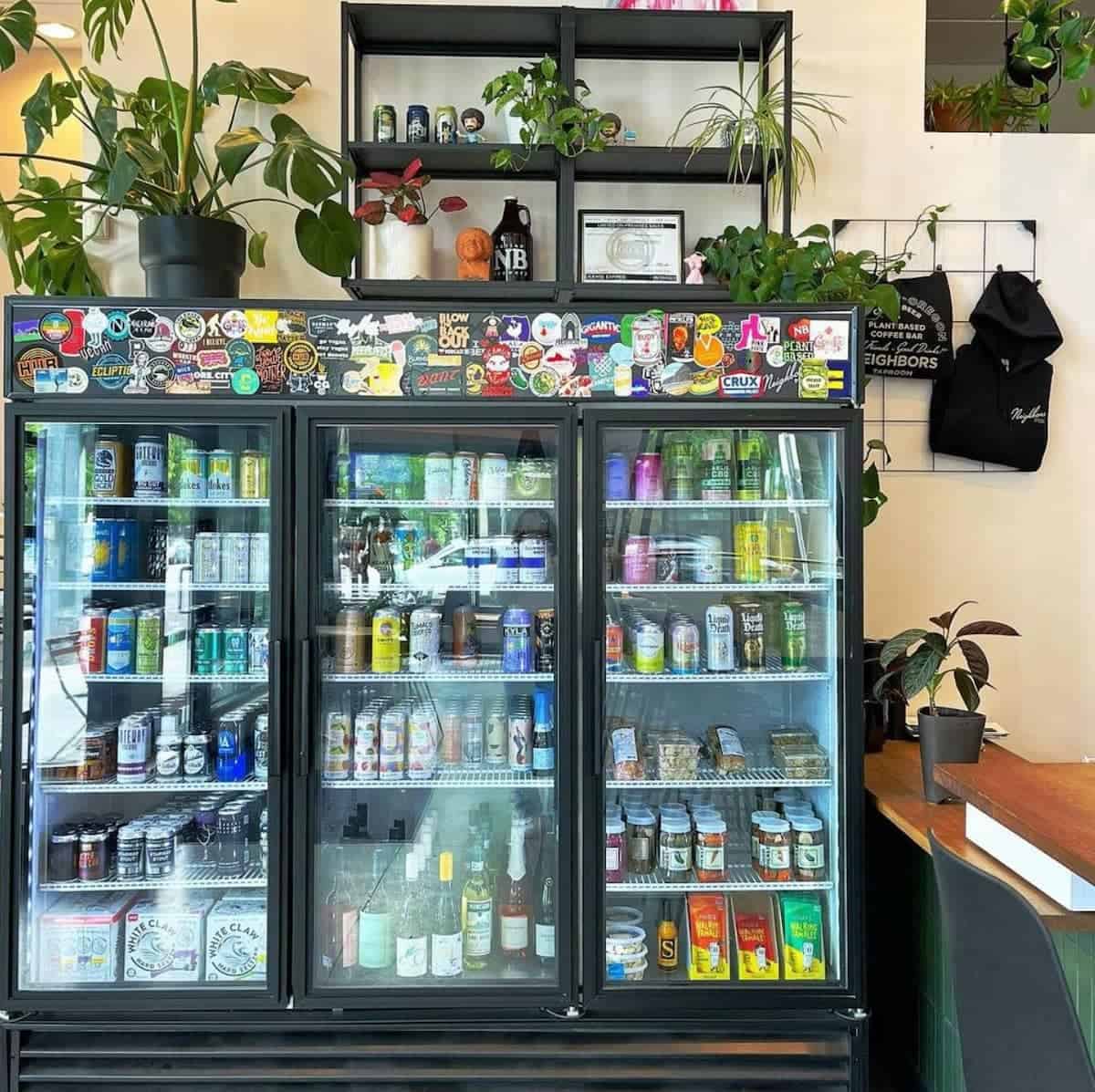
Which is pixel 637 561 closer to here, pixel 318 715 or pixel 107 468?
pixel 318 715

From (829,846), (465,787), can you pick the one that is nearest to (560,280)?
(465,787)

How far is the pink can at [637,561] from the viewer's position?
252cm

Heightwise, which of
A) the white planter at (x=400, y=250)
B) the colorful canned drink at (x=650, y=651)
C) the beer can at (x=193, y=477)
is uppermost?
the white planter at (x=400, y=250)

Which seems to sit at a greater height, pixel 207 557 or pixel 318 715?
pixel 207 557

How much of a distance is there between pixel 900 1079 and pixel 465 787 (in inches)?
60.3

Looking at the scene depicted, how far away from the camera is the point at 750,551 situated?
255 cm

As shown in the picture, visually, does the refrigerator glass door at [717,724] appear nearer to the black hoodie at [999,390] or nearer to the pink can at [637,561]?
the pink can at [637,561]

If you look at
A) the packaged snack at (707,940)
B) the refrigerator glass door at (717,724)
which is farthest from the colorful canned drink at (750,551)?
the packaged snack at (707,940)

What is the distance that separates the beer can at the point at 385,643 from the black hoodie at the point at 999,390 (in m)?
1.97

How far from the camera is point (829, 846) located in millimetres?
2471

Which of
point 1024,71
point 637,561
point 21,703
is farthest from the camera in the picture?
point 1024,71

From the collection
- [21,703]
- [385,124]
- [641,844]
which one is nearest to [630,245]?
[385,124]

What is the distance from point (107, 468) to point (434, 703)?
1108mm

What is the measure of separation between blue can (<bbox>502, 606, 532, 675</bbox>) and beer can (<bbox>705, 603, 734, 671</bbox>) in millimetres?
510
